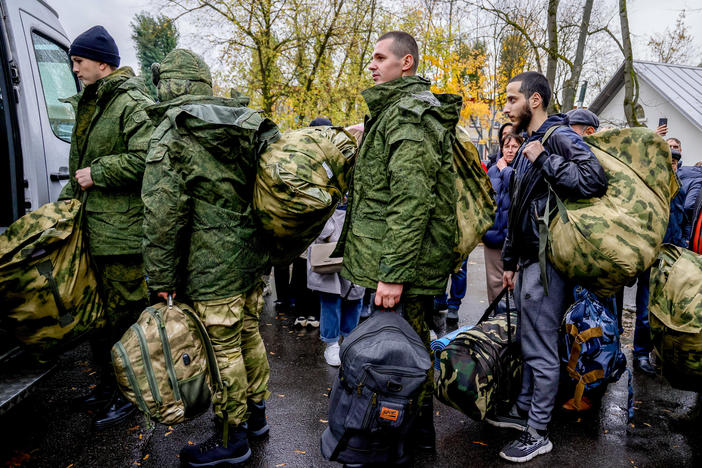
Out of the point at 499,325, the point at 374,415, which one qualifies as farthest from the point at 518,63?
the point at 374,415

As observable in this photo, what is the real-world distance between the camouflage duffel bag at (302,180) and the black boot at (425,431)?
1.35 metres

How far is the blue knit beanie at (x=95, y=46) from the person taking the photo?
2990mm

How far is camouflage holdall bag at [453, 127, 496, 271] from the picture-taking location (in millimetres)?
2604

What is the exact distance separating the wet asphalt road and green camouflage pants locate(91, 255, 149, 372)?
68cm

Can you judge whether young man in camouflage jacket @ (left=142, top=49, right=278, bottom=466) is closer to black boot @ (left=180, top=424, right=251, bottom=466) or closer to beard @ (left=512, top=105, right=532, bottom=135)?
black boot @ (left=180, top=424, right=251, bottom=466)

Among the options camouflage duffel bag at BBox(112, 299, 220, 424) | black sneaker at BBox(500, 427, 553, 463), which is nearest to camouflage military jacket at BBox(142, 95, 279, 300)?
camouflage duffel bag at BBox(112, 299, 220, 424)

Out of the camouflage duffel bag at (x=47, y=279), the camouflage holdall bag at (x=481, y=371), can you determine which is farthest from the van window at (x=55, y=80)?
the camouflage holdall bag at (x=481, y=371)

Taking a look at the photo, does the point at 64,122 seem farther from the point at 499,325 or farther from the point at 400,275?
the point at 499,325

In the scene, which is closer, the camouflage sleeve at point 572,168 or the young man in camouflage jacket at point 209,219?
the young man in camouflage jacket at point 209,219

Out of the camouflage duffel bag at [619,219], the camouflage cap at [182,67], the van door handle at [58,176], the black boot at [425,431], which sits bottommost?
the black boot at [425,431]

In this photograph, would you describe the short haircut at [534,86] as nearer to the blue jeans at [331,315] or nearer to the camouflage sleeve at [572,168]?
the camouflage sleeve at [572,168]

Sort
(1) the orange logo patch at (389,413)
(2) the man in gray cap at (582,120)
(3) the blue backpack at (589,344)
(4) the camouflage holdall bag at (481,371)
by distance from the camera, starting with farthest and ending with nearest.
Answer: (2) the man in gray cap at (582,120), (3) the blue backpack at (589,344), (4) the camouflage holdall bag at (481,371), (1) the orange logo patch at (389,413)

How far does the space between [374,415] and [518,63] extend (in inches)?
784

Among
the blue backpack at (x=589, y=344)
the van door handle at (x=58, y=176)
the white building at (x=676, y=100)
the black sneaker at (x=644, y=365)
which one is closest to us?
the blue backpack at (x=589, y=344)
